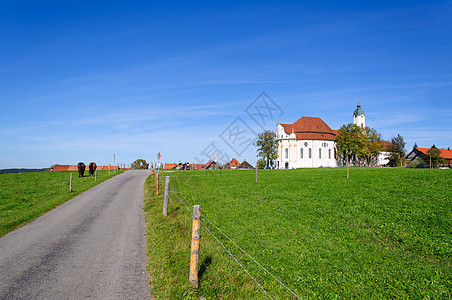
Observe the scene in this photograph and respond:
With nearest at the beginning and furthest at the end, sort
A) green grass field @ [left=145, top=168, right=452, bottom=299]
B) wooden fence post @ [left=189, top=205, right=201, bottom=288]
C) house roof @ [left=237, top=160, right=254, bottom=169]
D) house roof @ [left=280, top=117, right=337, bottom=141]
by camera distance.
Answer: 1. wooden fence post @ [left=189, top=205, right=201, bottom=288]
2. green grass field @ [left=145, top=168, right=452, bottom=299]
3. house roof @ [left=280, top=117, right=337, bottom=141]
4. house roof @ [left=237, top=160, right=254, bottom=169]

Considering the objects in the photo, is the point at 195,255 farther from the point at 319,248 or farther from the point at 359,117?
the point at 359,117

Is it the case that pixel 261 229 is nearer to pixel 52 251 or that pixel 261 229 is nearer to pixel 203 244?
pixel 203 244

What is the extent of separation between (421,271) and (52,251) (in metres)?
10.4

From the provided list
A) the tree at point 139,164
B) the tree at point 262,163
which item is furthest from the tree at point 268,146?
the tree at point 139,164

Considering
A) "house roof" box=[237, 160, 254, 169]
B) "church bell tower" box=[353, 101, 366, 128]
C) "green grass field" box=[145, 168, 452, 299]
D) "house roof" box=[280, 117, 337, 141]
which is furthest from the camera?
"house roof" box=[237, 160, 254, 169]

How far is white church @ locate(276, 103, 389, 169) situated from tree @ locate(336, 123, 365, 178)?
2648 mm

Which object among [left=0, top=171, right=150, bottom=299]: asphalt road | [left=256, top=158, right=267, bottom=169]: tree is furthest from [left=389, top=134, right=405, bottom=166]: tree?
[left=0, top=171, right=150, bottom=299]: asphalt road

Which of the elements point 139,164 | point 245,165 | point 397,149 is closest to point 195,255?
point 139,164

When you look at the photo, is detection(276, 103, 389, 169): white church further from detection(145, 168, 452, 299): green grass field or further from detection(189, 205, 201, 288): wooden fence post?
detection(189, 205, 201, 288): wooden fence post

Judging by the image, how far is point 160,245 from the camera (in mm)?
8539

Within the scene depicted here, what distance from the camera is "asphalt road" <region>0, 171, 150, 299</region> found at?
572 centimetres

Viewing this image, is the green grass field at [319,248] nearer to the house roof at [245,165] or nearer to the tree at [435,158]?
the tree at [435,158]

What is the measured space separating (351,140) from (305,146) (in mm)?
12735

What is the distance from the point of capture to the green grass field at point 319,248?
6.11 metres
